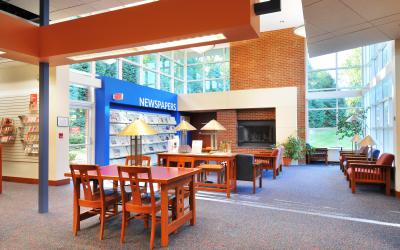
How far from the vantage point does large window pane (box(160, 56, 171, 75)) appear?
494 inches

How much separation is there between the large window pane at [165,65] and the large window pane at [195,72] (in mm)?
1509

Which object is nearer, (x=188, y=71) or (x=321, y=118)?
(x=321, y=118)

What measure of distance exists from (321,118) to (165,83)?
22.8 feet

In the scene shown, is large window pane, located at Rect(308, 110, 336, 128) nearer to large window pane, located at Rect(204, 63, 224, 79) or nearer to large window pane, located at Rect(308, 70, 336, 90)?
large window pane, located at Rect(308, 70, 336, 90)

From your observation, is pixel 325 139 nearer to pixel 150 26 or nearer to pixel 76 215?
pixel 150 26

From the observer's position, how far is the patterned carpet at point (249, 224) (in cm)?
355

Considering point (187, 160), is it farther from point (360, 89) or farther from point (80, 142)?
point (360, 89)

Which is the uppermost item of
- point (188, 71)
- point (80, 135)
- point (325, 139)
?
point (188, 71)

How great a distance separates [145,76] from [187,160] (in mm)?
6010

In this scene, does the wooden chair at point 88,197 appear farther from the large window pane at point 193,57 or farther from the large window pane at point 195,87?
the large window pane at point 193,57

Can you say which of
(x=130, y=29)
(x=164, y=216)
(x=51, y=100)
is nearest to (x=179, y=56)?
(x=51, y=100)

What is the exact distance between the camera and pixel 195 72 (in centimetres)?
1429

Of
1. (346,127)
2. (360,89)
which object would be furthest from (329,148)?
(360,89)

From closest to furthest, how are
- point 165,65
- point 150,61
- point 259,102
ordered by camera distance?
point 150,61
point 259,102
point 165,65
